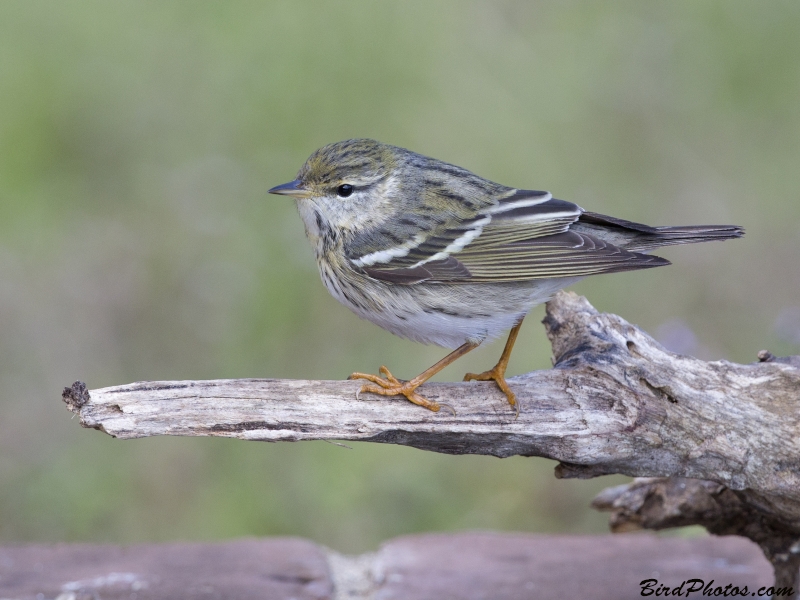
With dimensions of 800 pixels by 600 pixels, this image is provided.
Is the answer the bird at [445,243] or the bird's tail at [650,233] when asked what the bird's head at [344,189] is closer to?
the bird at [445,243]

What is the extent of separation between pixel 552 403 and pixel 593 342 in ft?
1.71

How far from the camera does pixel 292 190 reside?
564 centimetres

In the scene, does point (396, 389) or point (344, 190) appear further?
point (344, 190)

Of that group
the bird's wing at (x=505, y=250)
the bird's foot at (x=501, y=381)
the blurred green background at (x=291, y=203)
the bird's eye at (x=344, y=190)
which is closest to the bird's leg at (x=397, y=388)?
the bird's foot at (x=501, y=381)

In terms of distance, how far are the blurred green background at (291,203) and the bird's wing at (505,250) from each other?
2.20 m

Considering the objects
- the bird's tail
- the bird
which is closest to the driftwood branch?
the bird

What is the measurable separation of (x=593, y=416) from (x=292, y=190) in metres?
2.46

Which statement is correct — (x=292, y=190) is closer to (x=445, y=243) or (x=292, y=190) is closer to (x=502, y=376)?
(x=445, y=243)

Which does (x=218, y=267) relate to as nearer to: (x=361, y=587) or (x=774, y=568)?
(x=361, y=587)

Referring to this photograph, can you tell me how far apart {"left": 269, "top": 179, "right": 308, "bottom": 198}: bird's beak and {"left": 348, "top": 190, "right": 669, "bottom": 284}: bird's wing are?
0.60 m

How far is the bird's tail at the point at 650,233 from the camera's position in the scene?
4.96 m

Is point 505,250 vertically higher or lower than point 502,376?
higher

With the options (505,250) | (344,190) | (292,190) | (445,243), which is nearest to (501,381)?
(505,250)

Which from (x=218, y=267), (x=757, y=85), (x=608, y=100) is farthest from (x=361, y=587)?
(x=757, y=85)
